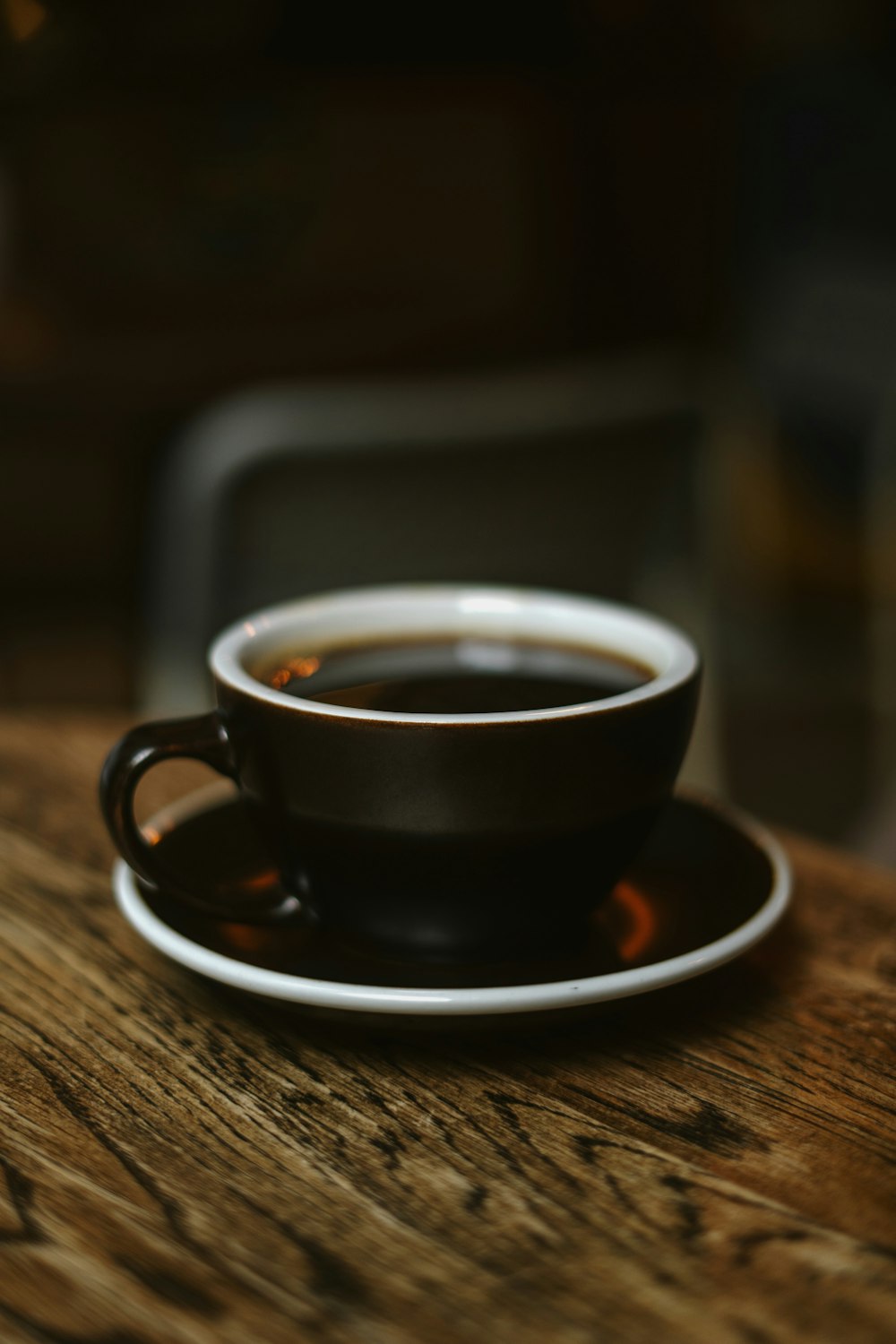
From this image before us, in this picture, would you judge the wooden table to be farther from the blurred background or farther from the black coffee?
the blurred background


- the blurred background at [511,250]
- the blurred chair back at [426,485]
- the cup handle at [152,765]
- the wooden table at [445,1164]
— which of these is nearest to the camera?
the wooden table at [445,1164]

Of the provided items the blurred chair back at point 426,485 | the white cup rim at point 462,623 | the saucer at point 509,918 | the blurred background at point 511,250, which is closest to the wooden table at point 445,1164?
the saucer at point 509,918

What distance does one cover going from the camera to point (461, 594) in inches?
22.5

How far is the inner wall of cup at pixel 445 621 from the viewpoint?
531mm

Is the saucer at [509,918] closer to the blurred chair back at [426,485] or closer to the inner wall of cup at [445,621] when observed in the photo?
the inner wall of cup at [445,621]

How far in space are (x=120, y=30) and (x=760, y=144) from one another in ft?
4.89

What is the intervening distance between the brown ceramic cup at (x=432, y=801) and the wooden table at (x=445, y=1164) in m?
0.04

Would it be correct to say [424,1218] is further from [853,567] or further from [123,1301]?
[853,567]

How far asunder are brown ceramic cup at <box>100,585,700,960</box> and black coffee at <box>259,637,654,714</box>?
2 cm

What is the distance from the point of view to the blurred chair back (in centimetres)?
117

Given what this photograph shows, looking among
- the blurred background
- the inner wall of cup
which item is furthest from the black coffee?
the blurred background

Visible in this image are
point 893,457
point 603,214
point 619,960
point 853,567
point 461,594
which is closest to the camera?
point 619,960

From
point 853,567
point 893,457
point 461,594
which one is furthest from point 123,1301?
point 853,567

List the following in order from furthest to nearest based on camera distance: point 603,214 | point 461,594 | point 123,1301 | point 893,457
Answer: point 603,214
point 893,457
point 461,594
point 123,1301
